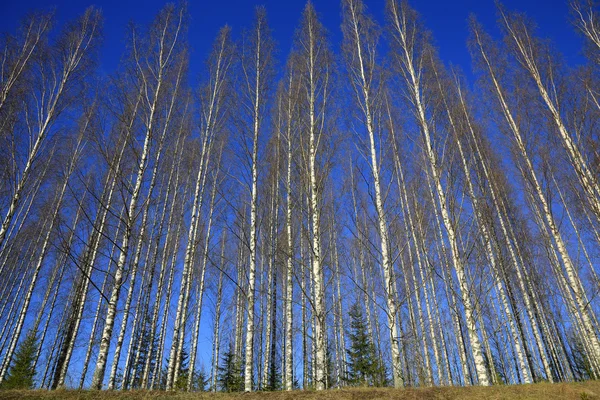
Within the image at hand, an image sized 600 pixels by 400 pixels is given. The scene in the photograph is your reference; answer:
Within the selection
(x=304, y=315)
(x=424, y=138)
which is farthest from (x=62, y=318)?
(x=424, y=138)

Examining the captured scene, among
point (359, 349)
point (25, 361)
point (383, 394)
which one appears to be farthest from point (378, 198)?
point (25, 361)

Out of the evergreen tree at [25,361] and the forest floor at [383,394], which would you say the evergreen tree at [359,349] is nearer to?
the forest floor at [383,394]

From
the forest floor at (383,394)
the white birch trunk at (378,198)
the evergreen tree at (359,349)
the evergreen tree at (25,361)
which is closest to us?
the forest floor at (383,394)

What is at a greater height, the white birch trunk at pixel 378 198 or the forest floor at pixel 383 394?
the white birch trunk at pixel 378 198

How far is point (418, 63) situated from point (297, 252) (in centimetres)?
871

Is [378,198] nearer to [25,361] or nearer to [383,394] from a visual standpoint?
[383,394]

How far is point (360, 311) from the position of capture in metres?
14.7

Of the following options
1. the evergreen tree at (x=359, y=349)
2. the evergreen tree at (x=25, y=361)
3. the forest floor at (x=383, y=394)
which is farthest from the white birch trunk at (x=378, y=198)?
the evergreen tree at (x=25, y=361)

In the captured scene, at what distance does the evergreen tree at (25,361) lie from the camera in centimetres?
1347

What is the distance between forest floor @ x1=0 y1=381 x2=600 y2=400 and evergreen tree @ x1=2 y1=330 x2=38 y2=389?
36.8 feet

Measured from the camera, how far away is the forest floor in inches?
205

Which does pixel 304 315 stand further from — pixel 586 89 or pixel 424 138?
pixel 586 89

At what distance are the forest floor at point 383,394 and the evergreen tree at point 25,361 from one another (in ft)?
36.8

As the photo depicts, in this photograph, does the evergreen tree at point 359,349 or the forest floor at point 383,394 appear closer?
the forest floor at point 383,394
